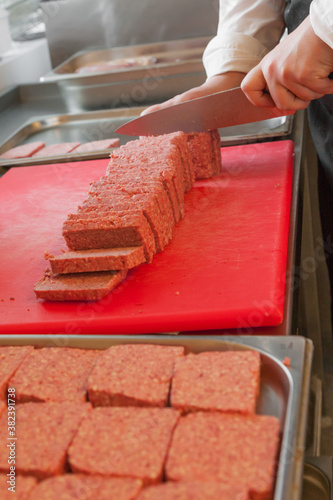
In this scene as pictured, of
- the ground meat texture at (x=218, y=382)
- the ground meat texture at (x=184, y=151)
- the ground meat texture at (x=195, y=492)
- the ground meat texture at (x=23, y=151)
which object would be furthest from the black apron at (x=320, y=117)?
the ground meat texture at (x=195, y=492)

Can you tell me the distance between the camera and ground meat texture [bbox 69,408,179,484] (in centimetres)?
124

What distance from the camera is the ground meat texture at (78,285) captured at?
6.53ft

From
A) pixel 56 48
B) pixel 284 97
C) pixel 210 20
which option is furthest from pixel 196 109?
pixel 56 48

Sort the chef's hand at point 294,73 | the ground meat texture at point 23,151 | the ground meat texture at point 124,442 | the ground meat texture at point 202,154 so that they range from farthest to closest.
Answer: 1. the ground meat texture at point 23,151
2. the ground meat texture at point 202,154
3. the chef's hand at point 294,73
4. the ground meat texture at point 124,442

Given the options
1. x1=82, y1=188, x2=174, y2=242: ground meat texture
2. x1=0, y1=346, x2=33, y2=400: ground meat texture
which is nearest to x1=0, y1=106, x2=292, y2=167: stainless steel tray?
x1=82, y1=188, x2=174, y2=242: ground meat texture

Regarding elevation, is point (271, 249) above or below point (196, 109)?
below

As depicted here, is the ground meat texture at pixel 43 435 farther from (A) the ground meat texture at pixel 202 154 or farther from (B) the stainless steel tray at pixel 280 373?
(A) the ground meat texture at pixel 202 154

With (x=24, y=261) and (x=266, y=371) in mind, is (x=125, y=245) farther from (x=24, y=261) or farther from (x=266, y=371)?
(x=266, y=371)

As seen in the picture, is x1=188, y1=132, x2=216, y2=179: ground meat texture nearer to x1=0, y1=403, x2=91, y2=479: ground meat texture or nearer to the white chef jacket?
the white chef jacket

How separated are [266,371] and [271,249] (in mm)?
736

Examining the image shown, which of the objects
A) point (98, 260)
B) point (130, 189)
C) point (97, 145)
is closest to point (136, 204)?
point (130, 189)

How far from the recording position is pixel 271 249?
2.15 m

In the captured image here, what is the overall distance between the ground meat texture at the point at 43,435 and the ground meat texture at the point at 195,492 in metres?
0.24

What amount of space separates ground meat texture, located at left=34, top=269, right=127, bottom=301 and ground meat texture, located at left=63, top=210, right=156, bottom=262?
116mm
